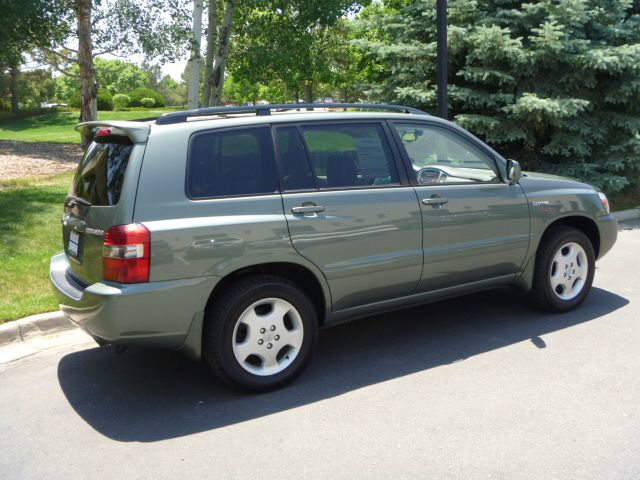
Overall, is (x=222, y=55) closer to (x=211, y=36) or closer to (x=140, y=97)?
(x=211, y=36)

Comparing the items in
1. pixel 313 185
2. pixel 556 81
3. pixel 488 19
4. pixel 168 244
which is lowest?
pixel 168 244

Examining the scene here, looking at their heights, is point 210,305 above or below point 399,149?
below

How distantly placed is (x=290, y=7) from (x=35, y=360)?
15663 millimetres

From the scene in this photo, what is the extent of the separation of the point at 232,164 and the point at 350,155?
35.7 inches

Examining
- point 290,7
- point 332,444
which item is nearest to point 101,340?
point 332,444

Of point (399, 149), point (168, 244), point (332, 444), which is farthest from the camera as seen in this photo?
point (399, 149)

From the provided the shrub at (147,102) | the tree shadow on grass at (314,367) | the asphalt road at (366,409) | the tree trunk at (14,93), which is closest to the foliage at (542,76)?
the tree shadow on grass at (314,367)

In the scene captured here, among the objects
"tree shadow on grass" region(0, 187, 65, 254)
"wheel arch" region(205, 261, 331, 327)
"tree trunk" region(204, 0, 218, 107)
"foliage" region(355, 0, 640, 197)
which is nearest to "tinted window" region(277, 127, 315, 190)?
"wheel arch" region(205, 261, 331, 327)

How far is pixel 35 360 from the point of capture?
4.99 meters

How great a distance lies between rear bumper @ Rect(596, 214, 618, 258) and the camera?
573 cm

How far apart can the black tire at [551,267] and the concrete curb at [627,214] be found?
18.3 feet

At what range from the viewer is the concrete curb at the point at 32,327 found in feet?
17.3

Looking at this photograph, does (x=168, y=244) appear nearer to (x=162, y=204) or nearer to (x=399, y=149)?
(x=162, y=204)

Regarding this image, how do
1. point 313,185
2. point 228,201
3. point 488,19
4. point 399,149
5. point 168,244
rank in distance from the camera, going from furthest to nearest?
point 488,19 < point 399,149 < point 313,185 < point 228,201 < point 168,244
